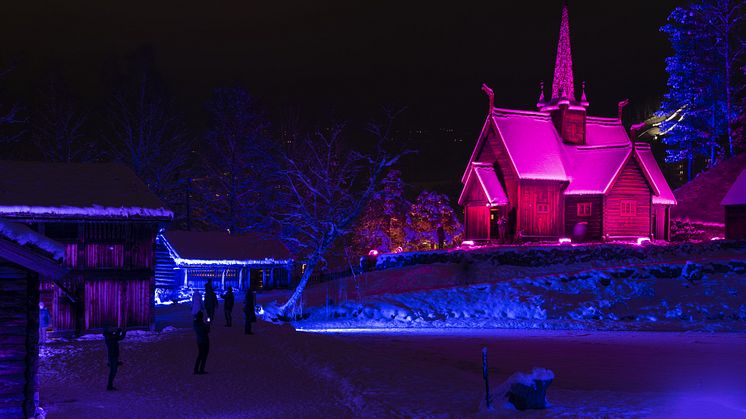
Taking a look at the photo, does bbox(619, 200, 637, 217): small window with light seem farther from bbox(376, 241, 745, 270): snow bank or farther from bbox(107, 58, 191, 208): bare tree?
bbox(107, 58, 191, 208): bare tree

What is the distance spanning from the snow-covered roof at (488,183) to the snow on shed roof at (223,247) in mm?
16330

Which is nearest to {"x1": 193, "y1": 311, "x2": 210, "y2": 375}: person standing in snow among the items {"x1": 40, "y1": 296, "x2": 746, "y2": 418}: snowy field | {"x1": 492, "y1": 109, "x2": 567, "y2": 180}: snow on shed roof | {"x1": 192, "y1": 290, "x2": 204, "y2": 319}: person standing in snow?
{"x1": 192, "y1": 290, "x2": 204, "y2": 319}: person standing in snow

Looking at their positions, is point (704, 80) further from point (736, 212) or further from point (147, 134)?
point (147, 134)

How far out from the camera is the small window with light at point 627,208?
161 feet

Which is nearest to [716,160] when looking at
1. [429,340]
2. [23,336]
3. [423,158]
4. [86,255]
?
[429,340]

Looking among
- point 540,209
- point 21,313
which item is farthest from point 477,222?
point 21,313

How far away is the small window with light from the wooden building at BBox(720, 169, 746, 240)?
5333 millimetres

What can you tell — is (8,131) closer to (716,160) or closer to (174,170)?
(174,170)

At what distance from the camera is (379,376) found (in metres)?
17.4

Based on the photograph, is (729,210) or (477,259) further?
(729,210)

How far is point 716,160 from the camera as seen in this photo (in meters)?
65.2

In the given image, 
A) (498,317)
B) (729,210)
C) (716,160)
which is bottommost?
(498,317)

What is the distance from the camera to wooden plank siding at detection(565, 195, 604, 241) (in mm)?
48625

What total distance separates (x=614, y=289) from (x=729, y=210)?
14.0 meters
